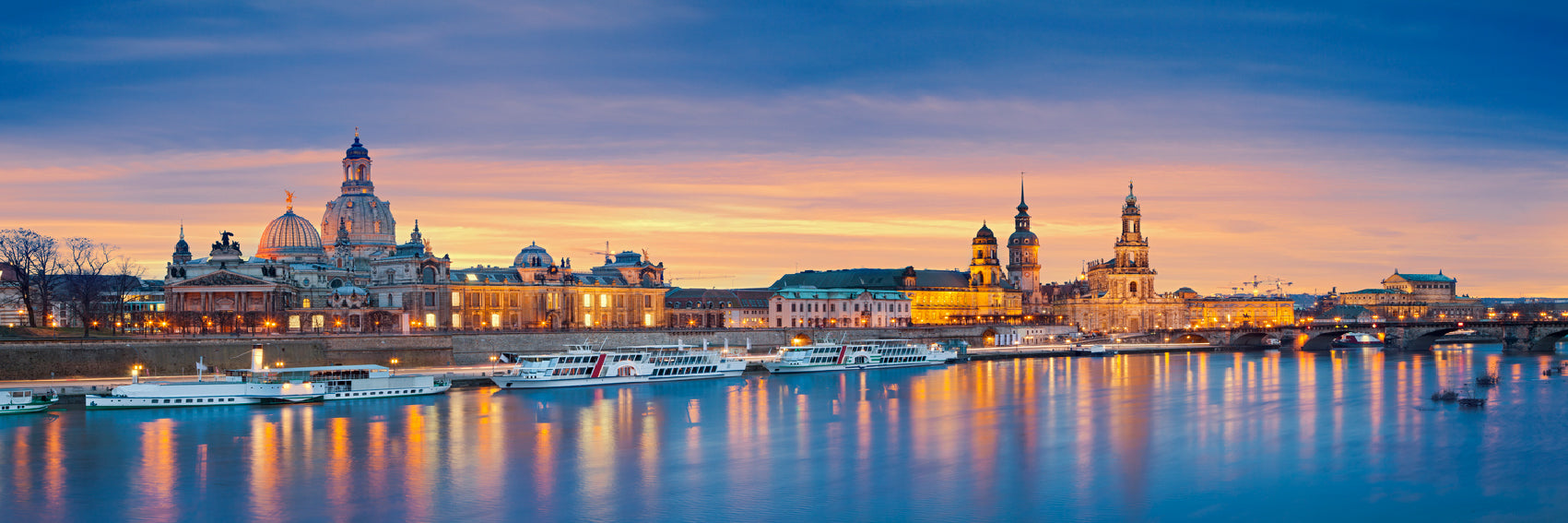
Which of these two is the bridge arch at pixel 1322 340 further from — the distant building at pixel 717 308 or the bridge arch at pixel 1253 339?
the distant building at pixel 717 308

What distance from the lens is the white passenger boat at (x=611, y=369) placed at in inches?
3250

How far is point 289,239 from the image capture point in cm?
12875

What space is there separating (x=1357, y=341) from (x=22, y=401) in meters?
149

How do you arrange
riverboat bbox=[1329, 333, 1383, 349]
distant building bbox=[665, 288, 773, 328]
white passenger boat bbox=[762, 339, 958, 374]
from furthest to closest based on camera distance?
riverboat bbox=[1329, 333, 1383, 349] → distant building bbox=[665, 288, 773, 328] → white passenger boat bbox=[762, 339, 958, 374]

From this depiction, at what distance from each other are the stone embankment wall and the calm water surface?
16.3 metres

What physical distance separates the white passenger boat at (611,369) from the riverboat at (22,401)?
24.8 m

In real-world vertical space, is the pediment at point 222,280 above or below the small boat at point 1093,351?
above

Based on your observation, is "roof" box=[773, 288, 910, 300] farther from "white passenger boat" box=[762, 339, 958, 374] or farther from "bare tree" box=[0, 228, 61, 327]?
"bare tree" box=[0, 228, 61, 327]

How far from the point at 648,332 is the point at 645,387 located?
3294cm

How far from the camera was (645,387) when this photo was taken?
8388 cm

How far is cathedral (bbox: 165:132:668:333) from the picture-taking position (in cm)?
10581

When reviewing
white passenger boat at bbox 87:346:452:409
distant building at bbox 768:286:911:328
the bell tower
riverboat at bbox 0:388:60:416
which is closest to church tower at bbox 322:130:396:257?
the bell tower

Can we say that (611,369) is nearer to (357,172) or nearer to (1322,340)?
(357,172)

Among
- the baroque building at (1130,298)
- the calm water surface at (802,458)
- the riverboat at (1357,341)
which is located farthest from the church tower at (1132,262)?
the calm water surface at (802,458)
